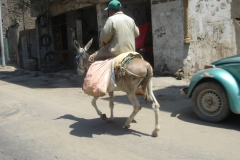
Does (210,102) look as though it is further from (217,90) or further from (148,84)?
(148,84)

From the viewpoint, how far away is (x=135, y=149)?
464 cm

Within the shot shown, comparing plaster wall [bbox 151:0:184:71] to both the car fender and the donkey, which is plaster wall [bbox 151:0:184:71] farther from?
the donkey

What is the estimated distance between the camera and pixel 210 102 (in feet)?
19.5

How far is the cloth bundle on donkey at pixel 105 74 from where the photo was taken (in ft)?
16.6

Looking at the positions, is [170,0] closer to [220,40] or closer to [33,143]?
[220,40]

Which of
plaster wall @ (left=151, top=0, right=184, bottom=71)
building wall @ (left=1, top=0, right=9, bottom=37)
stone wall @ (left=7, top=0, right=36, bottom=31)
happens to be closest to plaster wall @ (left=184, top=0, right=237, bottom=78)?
plaster wall @ (left=151, top=0, right=184, bottom=71)

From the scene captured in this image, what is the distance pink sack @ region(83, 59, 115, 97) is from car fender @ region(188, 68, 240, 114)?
199cm

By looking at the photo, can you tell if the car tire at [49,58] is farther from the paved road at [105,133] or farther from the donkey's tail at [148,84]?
the donkey's tail at [148,84]

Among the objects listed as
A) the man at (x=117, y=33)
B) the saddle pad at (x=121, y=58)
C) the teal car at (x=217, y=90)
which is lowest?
the teal car at (x=217, y=90)

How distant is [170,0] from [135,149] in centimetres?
723

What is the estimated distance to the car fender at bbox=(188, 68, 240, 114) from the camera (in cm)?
542

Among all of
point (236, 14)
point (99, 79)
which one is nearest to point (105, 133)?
point (99, 79)

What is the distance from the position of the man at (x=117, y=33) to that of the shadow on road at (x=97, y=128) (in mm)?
1401

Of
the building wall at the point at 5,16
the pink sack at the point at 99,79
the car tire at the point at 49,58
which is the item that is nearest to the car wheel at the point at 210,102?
the pink sack at the point at 99,79
